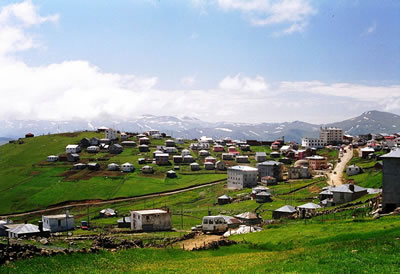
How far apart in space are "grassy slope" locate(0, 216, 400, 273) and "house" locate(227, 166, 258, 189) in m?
91.5

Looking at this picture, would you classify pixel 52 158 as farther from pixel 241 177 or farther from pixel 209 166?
pixel 241 177

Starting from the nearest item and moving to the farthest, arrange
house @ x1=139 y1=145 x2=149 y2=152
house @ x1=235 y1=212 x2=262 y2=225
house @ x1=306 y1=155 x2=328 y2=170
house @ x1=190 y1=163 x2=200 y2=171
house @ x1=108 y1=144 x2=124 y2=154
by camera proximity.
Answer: house @ x1=235 y1=212 x2=262 y2=225 → house @ x1=306 y1=155 x2=328 y2=170 → house @ x1=190 y1=163 x2=200 y2=171 → house @ x1=108 y1=144 x2=124 y2=154 → house @ x1=139 y1=145 x2=149 y2=152

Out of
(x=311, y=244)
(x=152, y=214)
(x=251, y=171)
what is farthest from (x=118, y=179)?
(x=311, y=244)

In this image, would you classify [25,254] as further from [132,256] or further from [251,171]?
[251,171]

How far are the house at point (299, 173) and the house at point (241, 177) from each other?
42.9 feet

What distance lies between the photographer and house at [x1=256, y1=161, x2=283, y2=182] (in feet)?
466

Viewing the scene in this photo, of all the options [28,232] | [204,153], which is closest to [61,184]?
[204,153]

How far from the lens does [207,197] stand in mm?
122125

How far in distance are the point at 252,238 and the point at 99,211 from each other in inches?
3040

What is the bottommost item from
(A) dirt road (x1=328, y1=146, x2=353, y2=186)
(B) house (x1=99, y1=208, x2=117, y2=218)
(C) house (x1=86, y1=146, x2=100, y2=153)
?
(B) house (x1=99, y1=208, x2=117, y2=218)

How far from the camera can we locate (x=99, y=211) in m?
116

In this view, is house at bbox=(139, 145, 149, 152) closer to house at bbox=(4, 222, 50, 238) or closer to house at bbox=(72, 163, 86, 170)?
house at bbox=(72, 163, 86, 170)

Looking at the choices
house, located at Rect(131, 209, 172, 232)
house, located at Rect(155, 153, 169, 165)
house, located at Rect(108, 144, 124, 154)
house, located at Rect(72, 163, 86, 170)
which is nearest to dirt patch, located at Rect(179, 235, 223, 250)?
house, located at Rect(131, 209, 172, 232)

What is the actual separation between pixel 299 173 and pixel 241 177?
2068 cm
